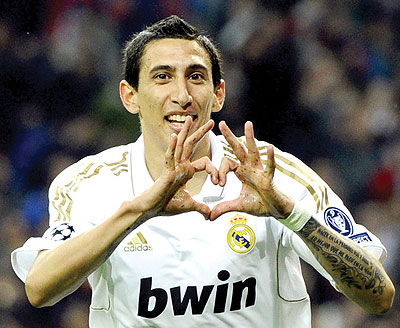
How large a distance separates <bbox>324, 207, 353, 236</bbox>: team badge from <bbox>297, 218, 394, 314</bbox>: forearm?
0.12 metres

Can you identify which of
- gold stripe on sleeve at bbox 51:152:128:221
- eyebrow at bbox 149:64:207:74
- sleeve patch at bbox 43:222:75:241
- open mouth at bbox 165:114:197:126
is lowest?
sleeve patch at bbox 43:222:75:241

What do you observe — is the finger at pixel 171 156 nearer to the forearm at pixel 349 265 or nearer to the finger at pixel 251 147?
the finger at pixel 251 147

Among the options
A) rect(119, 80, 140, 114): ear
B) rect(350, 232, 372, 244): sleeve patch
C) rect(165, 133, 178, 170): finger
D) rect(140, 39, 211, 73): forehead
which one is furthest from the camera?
rect(119, 80, 140, 114): ear

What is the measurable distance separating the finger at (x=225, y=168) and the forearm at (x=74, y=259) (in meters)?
0.30

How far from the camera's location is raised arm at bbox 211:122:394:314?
2.69 metres

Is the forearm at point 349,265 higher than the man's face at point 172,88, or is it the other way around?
the man's face at point 172,88

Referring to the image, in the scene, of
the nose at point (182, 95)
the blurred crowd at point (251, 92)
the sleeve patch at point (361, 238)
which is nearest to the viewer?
the sleeve patch at point (361, 238)

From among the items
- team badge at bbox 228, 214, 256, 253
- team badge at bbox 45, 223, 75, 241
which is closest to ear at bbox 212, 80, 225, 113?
team badge at bbox 228, 214, 256, 253

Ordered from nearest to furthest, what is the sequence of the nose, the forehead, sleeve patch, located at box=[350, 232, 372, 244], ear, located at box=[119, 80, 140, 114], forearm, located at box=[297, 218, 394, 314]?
forearm, located at box=[297, 218, 394, 314] → sleeve patch, located at box=[350, 232, 372, 244] → the nose → the forehead → ear, located at box=[119, 80, 140, 114]

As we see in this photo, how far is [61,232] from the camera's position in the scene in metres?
3.04

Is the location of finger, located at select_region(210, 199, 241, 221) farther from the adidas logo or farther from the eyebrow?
the eyebrow

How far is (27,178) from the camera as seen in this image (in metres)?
5.77

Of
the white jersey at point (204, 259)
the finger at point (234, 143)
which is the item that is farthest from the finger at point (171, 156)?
the white jersey at point (204, 259)

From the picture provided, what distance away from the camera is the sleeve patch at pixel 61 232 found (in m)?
3.01
